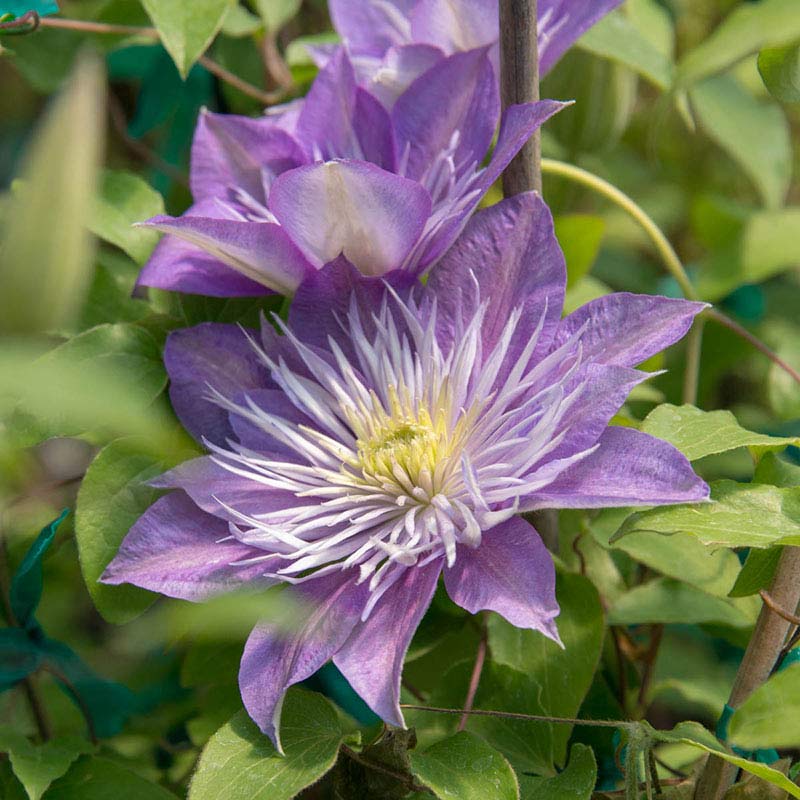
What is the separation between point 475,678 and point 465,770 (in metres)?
0.09

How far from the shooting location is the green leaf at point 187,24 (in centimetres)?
62

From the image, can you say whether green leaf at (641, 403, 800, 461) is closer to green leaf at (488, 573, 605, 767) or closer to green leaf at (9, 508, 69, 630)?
green leaf at (488, 573, 605, 767)

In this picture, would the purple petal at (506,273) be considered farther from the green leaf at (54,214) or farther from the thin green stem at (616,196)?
the green leaf at (54,214)

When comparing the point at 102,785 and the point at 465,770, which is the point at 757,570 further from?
the point at 102,785

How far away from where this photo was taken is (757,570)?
509 millimetres

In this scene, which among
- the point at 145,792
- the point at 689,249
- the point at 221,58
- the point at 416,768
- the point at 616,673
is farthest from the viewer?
the point at 689,249

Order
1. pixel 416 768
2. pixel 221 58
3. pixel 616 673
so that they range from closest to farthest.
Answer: pixel 416 768, pixel 616 673, pixel 221 58

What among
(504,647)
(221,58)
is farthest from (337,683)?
(221,58)

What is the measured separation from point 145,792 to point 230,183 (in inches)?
13.7

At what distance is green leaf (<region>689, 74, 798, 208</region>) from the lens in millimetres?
958

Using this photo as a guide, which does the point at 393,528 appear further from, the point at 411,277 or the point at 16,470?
the point at 16,470

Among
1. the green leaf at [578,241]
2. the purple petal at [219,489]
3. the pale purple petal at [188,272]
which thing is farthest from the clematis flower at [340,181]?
the green leaf at [578,241]

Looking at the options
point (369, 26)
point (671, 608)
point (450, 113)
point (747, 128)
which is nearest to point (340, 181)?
point (450, 113)

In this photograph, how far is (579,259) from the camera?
2.52 feet
